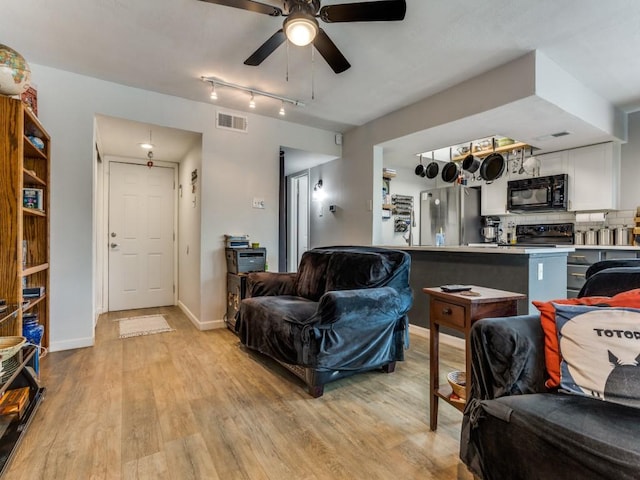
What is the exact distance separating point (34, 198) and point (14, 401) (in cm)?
174

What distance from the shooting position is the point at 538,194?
4500 millimetres

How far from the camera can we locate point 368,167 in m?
4.45

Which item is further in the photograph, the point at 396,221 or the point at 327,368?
the point at 396,221

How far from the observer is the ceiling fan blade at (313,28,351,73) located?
7.11 feet

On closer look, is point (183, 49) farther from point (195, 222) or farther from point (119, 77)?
point (195, 222)

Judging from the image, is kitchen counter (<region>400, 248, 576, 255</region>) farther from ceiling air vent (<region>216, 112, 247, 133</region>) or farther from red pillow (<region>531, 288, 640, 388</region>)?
ceiling air vent (<region>216, 112, 247, 133</region>)

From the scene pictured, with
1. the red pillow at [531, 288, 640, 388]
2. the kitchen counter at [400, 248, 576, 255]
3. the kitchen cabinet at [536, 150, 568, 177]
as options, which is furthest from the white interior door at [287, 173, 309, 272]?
the red pillow at [531, 288, 640, 388]


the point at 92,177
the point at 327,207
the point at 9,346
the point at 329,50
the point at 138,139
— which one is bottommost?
the point at 9,346

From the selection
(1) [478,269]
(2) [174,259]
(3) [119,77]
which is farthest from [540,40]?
(2) [174,259]

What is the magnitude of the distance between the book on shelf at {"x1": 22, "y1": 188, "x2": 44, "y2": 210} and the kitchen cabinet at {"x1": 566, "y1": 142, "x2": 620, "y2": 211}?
5791mm

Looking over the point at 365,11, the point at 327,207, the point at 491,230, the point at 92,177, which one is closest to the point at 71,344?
the point at 92,177

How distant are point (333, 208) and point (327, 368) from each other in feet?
10.2

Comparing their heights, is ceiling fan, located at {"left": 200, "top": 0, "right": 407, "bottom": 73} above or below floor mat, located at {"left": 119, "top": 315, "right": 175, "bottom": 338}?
above

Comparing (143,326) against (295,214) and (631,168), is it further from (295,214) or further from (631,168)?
(631,168)
